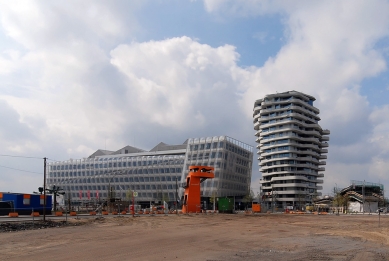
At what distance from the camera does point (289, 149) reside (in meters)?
141

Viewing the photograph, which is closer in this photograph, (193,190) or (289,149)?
(193,190)

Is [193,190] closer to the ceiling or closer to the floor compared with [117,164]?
closer to the floor

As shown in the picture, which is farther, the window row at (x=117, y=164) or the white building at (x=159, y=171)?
the window row at (x=117, y=164)

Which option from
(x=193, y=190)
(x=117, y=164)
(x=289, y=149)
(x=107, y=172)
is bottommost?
(x=107, y=172)

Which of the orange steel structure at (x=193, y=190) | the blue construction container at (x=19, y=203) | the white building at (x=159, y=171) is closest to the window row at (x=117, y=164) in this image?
the white building at (x=159, y=171)

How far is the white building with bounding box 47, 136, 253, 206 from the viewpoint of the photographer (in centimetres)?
12050

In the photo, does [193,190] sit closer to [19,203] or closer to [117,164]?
[19,203]

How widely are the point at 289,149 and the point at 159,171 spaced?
4876 centimetres

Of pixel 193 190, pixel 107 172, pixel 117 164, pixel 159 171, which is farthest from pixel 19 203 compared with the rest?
pixel 107 172

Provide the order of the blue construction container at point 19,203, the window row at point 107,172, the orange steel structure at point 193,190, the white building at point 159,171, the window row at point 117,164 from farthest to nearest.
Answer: the window row at point 117,164 < the window row at point 107,172 < the white building at point 159,171 < the orange steel structure at point 193,190 < the blue construction container at point 19,203

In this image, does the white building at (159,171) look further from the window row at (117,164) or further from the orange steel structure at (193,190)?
the orange steel structure at (193,190)

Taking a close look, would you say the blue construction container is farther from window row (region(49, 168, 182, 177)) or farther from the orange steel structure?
window row (region(49, 168, 182, 177))

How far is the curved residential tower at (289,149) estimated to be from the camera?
139500 millimetres

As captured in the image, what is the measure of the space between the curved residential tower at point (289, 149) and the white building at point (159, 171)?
460 inches
